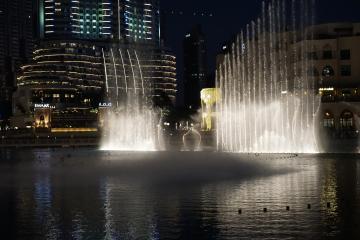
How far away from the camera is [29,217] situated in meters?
19.7

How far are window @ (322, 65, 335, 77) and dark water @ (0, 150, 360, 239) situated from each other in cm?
6284

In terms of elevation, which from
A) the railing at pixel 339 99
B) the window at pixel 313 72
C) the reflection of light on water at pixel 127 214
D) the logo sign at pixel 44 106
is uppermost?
the window at pixel 313 72

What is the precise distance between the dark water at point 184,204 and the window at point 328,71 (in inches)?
2474

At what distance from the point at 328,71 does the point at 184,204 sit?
7930 cm

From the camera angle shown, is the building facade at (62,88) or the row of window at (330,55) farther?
the building facade at (62,88)

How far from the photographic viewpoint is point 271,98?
9206cm

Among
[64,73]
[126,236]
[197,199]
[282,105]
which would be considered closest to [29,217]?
[126,236]

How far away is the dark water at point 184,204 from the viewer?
55.2 ft

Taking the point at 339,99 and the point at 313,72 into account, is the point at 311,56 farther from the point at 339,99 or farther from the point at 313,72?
the point at 339,99

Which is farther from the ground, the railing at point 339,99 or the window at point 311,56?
the window at point 311,56

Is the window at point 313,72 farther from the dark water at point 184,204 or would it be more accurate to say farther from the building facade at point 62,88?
the building facade at point 62,88

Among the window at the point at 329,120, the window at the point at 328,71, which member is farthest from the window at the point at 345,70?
the window at the point at 329,120

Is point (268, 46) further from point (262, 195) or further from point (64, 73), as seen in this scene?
point (64, 73)

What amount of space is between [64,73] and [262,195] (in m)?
173
